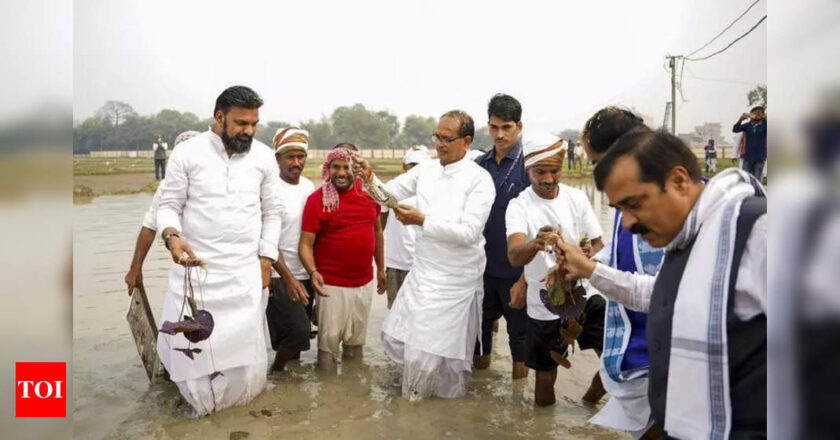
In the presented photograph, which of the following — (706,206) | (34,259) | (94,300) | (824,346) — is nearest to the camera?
(824,346)

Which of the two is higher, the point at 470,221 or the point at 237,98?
the point at 237,98

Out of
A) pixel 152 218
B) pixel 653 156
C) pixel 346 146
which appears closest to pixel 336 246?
pixel 346 146

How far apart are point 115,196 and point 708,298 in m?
22.4

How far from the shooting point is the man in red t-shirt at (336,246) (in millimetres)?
4977

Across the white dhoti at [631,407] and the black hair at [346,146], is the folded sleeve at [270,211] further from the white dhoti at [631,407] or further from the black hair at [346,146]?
the white dhoti at [631,407]

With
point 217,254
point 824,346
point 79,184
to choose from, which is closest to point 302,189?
point 217,254

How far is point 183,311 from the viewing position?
411 centimetres

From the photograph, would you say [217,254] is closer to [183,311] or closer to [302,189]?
[183,311]

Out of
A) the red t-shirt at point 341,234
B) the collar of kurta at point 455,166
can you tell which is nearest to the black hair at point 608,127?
the collar of kurta at point 455,166

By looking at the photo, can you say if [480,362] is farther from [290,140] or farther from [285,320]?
[290,140]

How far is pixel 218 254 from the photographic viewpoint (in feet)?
13.8

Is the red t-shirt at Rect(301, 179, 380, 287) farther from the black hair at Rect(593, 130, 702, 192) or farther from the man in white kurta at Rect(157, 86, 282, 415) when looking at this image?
the black hair at Rect(593, 130, 702, 192)

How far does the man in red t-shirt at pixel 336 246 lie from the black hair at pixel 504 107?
3.70 feet

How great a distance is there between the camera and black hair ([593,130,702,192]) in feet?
6.36
